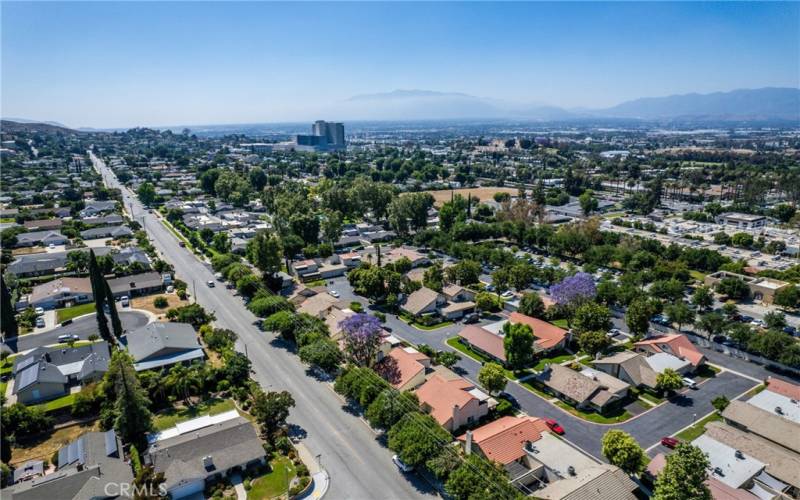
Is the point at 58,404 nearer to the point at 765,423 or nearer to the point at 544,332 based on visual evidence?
the point at 544,332

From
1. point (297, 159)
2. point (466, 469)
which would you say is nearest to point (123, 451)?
point (466, 469)

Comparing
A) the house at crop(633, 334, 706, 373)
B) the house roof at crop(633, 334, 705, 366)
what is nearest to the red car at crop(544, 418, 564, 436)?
the house at crop(633, 334, 706, 373)

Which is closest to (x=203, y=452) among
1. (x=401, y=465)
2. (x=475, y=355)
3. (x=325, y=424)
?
(x=325, y=424)

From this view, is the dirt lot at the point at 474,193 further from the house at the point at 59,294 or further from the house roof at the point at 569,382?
the house roof at the point at 569,382

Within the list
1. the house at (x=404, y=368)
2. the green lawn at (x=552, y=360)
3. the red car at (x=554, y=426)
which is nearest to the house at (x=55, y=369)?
the house at (x=404, y=368)

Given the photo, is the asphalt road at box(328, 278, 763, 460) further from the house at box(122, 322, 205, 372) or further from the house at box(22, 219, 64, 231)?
the house at box(22, 219, 64, 231)
